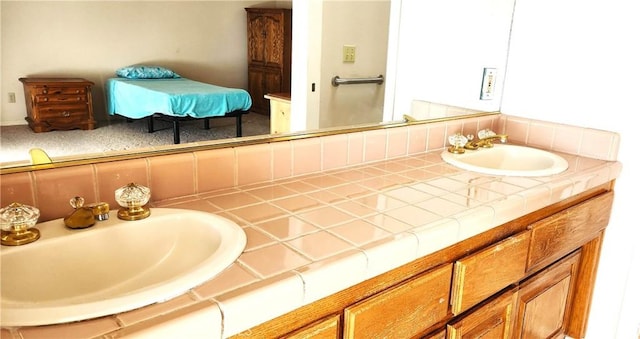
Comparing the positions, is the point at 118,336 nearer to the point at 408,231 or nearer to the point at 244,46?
the point at 408,231

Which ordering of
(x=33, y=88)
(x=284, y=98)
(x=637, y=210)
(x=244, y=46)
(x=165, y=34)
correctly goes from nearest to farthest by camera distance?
(x=33, y=88) < (x=165, y=34) < (x=244, y=46) < (x=284, y=98) < (x=637, y=210)

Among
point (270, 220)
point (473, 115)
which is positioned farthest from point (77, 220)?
point (473, 115)

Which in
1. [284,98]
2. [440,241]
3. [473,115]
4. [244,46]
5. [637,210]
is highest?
[244,46]

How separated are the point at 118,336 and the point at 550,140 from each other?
Answer: 68.1 inches

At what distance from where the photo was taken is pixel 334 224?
3.33 feet

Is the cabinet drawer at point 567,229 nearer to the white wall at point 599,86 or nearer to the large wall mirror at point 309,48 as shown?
the white wall at point 599,86

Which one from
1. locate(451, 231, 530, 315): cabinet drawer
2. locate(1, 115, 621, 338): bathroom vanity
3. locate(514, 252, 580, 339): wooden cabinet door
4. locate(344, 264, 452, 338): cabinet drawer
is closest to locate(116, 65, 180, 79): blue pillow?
locate(1, 115, 621, 338): bathroom vanity

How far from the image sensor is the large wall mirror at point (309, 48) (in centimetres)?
85

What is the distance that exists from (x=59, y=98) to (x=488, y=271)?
104 centimetres

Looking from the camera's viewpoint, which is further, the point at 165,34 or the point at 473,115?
the point at 473,115

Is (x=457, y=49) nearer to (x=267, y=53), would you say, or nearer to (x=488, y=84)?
(x=488, y=84)

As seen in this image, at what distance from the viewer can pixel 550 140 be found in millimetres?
1834

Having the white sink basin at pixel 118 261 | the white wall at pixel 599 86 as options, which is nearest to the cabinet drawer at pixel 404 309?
the white sink basin at pixel 118 261

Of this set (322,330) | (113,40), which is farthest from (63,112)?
(322,330)
